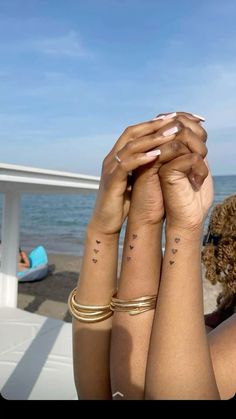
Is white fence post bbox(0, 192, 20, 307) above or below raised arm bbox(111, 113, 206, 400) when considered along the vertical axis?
below

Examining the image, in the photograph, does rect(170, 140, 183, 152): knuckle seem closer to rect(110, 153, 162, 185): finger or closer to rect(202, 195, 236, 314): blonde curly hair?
rect(110, 153, 162, 185): finger

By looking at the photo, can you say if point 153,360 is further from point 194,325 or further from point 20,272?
point 20,272

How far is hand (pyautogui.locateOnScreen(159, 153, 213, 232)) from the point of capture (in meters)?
0.97

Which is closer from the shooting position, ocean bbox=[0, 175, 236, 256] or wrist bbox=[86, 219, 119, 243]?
wrist bbox=[86, 219, 119, 243]

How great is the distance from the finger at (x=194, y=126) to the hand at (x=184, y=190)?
2.8 inches

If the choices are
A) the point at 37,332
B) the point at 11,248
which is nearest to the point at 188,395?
the point at 37,332

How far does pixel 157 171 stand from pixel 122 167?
0.09 meters

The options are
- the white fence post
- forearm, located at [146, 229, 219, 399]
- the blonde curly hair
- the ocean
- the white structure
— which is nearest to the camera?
forearm, located at [146, 229, 219, 399]

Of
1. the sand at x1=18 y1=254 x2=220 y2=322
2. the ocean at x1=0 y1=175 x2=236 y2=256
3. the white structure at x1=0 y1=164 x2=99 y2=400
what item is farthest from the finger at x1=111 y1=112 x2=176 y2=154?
the ocean at x1=0 y1=175 x2=236 y2=256

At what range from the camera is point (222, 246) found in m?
1.45

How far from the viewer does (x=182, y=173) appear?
0.98m

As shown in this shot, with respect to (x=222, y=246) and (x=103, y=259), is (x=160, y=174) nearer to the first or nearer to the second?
(x=103, y=259)

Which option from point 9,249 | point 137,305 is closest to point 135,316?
point 137,305

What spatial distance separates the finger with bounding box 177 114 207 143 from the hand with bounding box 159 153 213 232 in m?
0.07
